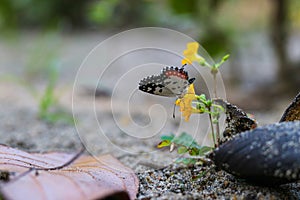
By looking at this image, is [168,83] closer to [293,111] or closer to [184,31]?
[293,111]

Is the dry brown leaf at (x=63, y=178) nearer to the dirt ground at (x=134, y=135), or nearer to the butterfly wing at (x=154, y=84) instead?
the dirt ground at (x=134, y=135)

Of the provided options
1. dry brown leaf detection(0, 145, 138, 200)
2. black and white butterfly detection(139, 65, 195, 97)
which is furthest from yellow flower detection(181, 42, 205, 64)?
dry brown leaf detection(0, 145, 138, 200)

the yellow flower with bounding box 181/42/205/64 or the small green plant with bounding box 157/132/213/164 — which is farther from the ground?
the yellow flower with bounding box 181/42/205/64

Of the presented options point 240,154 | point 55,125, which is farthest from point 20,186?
point 55,125

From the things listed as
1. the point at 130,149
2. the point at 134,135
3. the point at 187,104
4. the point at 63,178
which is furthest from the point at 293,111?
the point at 134,135

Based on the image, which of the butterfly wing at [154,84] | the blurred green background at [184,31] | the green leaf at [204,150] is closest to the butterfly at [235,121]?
the green leaf at [204,150]

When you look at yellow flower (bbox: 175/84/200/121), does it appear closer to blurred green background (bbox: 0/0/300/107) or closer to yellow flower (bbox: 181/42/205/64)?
yellow flower (bbox: 181/42/205/64)
